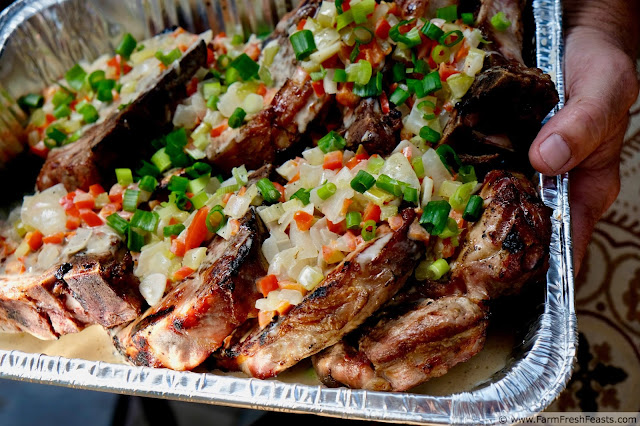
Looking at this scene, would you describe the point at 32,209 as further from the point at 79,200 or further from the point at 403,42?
the point at 403,42

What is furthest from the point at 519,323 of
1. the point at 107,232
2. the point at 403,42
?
the point at 107,232

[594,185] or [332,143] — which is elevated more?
[332,143]

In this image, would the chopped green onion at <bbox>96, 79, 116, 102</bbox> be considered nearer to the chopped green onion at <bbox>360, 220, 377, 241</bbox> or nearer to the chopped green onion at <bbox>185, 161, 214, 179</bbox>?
the chopped green onion at <bbox>185, 161, 214, 179</bbox>

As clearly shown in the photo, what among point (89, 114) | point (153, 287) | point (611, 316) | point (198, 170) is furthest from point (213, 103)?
point (611, 316)

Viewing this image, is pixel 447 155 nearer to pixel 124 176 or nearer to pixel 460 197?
pixel 460 197

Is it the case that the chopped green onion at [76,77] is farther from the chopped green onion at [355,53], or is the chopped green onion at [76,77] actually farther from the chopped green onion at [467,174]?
the chopped green onion at [467,174]
